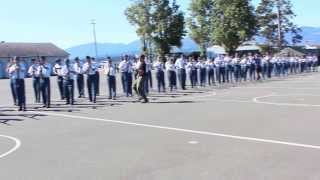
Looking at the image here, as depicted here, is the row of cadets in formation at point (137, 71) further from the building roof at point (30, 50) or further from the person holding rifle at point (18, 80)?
the building roof at point (30, 50)

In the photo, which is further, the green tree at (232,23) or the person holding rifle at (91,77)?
the green tree at (232,23)

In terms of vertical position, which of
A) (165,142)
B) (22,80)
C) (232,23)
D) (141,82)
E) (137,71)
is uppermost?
(232,23)

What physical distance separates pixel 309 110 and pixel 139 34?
58029 millimetres

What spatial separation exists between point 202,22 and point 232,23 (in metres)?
5.11

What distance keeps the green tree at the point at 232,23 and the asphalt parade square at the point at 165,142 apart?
155 ft

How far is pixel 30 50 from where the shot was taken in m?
95.9

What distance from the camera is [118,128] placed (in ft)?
50.7

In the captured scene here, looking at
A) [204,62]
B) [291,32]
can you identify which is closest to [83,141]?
[204,62]

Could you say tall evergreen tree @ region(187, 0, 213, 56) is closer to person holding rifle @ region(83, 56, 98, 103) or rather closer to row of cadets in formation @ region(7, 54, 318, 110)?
row of cadets in formation @ region(7, 54, 318, 110)

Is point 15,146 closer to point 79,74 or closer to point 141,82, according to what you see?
point 141,82

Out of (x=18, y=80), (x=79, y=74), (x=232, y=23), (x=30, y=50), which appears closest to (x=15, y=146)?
(x=18, y=80)

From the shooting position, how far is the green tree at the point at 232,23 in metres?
68.1

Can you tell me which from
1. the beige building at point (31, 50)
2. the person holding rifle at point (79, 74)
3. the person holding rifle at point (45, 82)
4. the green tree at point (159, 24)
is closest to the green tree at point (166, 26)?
the green tree at point (159, 24)

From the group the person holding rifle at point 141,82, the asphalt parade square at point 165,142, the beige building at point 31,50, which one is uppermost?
the beige building at point 31,50
